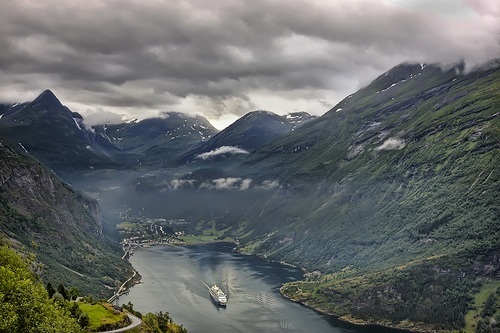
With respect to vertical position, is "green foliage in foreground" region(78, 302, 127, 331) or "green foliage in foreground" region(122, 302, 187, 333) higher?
"green foliage in foreground" region(78, 302, 127, 331)

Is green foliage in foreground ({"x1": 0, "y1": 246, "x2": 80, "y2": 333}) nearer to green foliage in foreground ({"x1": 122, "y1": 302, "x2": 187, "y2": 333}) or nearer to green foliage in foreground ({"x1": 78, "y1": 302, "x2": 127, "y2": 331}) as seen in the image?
green foliage in foreground ({"x1": 78, "y1": 302, "x2": 127, "y2": 331})

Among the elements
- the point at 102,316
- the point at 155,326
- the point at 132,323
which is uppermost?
the point at 102,316

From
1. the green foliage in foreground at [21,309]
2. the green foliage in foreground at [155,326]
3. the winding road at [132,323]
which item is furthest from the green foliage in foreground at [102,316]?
the green foliage in foreground at [21,309]

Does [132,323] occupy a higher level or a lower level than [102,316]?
lower

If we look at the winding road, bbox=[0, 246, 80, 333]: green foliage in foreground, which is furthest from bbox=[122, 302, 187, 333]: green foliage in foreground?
bbox=[0, 246, 80, 333]: green foliage in foreground

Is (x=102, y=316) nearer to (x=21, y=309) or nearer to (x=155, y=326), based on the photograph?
(x=155, y=326)

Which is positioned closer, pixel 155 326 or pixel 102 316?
pixel 102 316

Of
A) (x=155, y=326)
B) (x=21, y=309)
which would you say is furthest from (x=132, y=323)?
(x=21, y=309)

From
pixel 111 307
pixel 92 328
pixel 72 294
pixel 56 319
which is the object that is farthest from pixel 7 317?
pixel 72 294

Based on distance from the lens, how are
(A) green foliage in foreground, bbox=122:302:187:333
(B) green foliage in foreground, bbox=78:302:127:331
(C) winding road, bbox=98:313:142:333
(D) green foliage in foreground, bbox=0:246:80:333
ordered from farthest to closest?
(A) green foliage in foreground, bbox=122:302:187:333 → (C) winding road, bbox=98:313:142:333 → (B) green foliage in foreground, bbox=78:302:127:331 → (D) green foliage in foreground, bbox=0:246:80:333

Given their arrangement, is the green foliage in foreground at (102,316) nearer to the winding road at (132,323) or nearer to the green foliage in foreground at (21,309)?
the winding road at (132,323)

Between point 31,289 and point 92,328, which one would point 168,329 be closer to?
point 92,328
